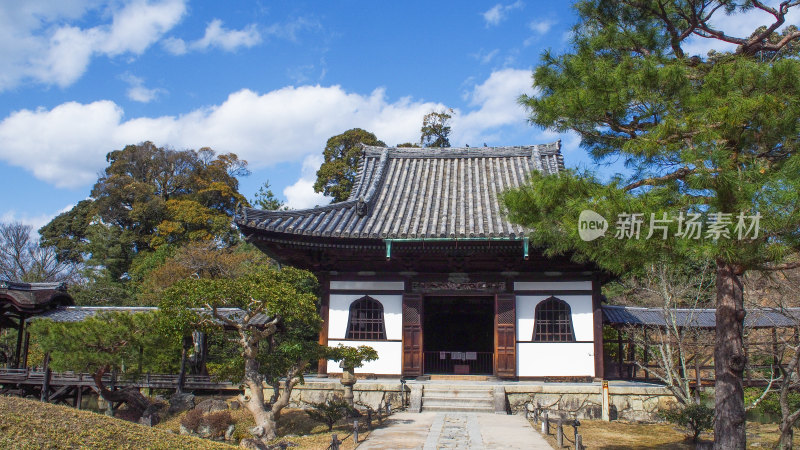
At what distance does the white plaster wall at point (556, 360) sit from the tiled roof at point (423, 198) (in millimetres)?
3354

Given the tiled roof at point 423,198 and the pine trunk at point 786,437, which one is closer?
the pine trunk at point 786,437

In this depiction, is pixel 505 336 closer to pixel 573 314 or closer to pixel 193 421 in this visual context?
pixel 573 314

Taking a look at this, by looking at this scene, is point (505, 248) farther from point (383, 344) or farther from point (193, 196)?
point (193, 196)

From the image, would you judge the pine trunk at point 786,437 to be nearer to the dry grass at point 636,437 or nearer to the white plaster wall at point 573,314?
the dry grass at point 636,437

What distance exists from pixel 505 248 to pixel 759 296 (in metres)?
13.1

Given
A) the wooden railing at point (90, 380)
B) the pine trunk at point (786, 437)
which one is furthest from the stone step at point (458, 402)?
the wooden railing at point (90, 380)

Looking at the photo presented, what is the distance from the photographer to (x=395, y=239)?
45.9 ft

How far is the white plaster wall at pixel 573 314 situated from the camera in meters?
15.1

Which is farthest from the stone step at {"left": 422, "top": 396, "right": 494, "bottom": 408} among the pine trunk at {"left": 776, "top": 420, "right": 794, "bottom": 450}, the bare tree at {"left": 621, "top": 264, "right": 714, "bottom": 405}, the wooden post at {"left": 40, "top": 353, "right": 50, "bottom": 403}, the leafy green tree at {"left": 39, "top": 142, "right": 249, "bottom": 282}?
the leafy green tree at {"left": 39, "top": 142, "right": 249, "bottom": 282}

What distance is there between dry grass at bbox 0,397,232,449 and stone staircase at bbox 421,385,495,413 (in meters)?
9.48

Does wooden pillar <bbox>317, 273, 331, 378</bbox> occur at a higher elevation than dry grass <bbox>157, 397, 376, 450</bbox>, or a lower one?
higher

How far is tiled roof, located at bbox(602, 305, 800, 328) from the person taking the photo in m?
18.0

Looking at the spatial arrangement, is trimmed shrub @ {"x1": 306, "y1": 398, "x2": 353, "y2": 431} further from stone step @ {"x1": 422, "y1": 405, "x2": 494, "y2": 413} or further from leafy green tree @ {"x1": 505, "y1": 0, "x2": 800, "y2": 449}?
leafy green tree @ {"x1": 505, "y1": 0, "x2": 800, "y2": 449}

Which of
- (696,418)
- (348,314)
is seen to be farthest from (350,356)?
(696,418)
